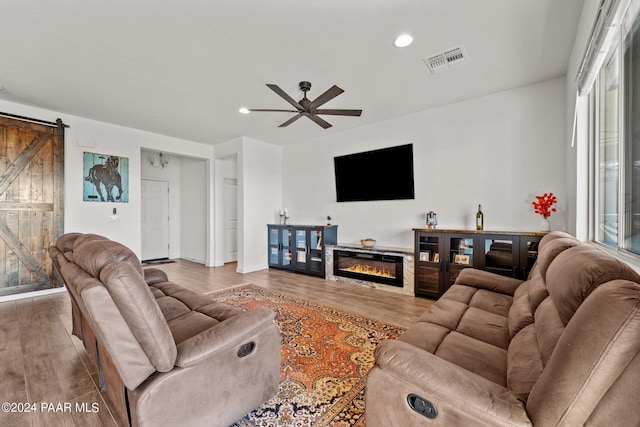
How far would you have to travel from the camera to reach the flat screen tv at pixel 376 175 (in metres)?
4.32

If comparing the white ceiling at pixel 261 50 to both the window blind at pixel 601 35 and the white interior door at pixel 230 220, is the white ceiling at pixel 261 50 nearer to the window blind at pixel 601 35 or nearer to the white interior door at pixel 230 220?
the window blind at pixel 601 35

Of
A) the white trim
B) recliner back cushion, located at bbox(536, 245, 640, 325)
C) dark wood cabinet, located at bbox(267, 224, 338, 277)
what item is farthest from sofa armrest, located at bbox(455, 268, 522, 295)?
the white trim

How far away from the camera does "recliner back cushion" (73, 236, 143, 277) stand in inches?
50.7

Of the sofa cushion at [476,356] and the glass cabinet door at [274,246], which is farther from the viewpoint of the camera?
the glass cabinet door at [274,246]

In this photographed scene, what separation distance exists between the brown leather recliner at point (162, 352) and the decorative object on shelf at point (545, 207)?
3213mm

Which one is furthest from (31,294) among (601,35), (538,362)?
(601,35)

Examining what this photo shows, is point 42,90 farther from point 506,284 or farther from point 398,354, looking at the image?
point 506,284

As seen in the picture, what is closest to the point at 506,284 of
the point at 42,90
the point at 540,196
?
the point at 540,196

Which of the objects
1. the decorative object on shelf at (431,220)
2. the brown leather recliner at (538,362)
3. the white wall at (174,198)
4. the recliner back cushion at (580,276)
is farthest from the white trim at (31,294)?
the recliner back cushion at (580,276)

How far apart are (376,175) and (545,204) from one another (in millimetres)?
2292

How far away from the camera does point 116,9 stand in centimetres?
210

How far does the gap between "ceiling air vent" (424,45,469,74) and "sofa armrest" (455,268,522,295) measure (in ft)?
6.95

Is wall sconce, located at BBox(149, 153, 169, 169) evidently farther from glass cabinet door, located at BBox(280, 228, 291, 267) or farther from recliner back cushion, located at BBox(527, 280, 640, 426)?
recliner back cushion, located at BBox(527, 280, 640, 426)

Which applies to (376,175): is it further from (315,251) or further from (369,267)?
(315,251)
